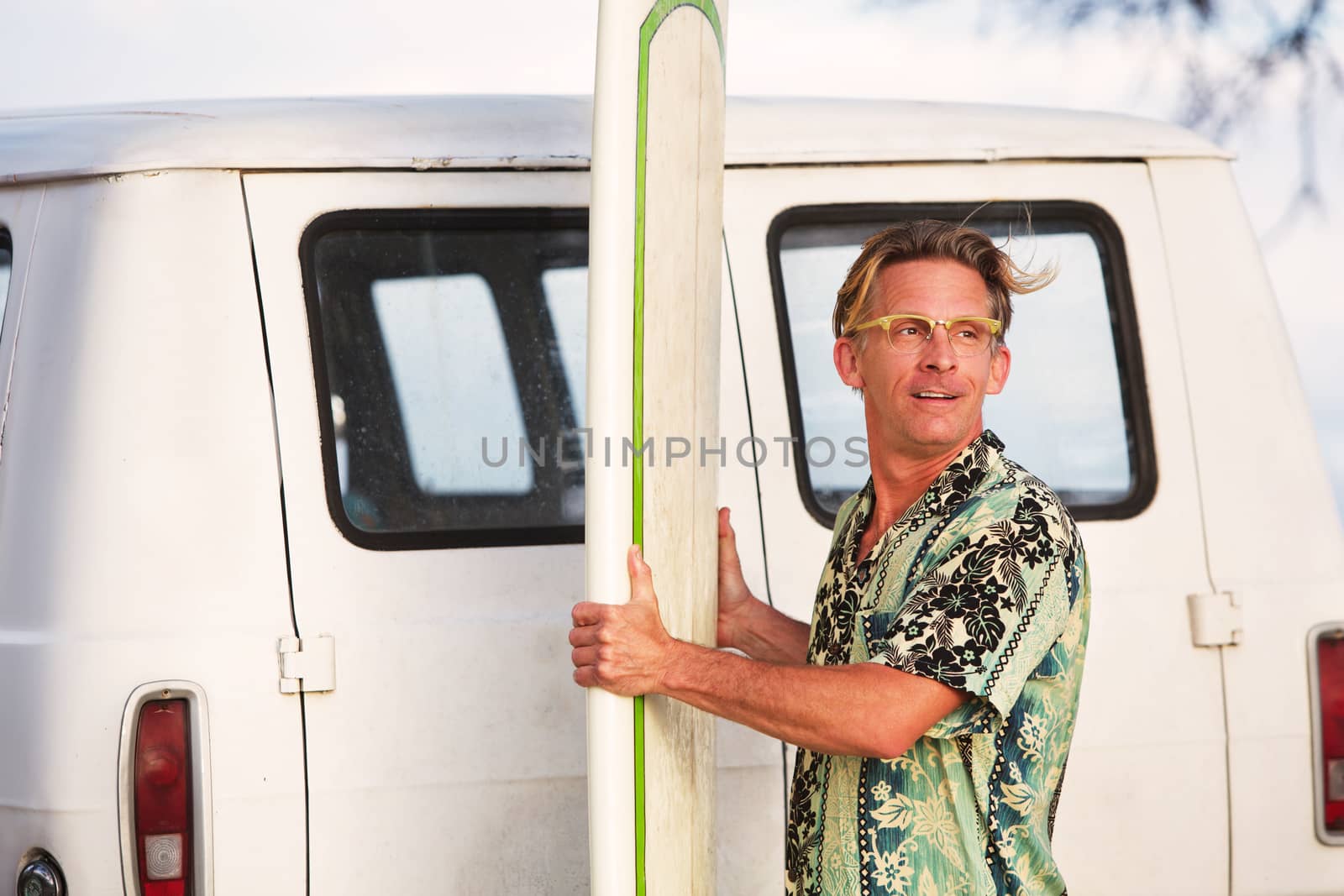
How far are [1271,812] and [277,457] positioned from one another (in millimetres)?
2042

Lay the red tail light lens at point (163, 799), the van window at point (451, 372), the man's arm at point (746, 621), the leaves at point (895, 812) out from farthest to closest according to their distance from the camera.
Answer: the van window at point (451, 372) → the man's arm at point (746, 621) → the red tail light lens at point (163, 799) → the leaves at point (895, 812)

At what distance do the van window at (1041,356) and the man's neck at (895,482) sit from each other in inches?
19.8

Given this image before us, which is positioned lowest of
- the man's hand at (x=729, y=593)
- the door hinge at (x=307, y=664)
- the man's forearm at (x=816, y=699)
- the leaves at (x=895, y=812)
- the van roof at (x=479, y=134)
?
the leaves at (x=895, y=812)

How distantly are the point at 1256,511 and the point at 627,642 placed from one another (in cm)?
156

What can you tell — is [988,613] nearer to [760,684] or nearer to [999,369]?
[760,684]

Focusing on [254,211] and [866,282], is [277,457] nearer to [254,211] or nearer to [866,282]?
[254,211]

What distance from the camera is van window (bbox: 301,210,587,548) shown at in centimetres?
239

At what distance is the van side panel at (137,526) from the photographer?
217cm

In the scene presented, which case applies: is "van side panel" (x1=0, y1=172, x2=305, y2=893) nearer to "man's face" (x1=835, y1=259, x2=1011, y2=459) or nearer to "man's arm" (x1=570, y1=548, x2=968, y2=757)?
"man's arm" (x1=570, y1=548, x2=968, y2=757)

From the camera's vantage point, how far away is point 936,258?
1.94 m

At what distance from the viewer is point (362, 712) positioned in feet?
7.45

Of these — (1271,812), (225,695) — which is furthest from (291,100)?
(1271,812)

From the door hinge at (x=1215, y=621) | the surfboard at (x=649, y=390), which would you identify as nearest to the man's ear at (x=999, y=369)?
the surfboard at (x=649, y=390)

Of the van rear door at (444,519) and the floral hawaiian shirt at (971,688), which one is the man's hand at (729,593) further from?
the floral hawaiian shirt at (971,688)
